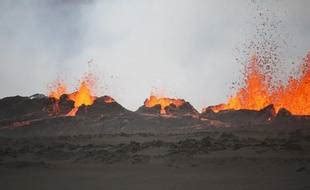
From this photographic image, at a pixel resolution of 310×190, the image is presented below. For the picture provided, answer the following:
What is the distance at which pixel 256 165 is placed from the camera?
84.1 ft

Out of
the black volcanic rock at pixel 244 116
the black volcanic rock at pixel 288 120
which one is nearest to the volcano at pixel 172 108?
the black volcanic rock at pixel 244 116

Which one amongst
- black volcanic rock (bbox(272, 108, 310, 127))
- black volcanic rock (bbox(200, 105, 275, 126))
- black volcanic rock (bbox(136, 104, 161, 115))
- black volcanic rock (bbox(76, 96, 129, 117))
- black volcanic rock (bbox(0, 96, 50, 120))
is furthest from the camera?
black volcanic rock (bbox(0, 96, 50, 120))

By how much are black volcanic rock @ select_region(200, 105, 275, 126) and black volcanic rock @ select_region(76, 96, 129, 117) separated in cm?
1136

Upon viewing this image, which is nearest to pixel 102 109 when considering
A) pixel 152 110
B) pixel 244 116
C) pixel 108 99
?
pixel 108 99

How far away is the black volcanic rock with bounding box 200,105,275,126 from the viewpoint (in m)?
51.8

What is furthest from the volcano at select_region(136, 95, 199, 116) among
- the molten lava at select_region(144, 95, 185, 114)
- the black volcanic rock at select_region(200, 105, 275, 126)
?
the black volcanic rock at select_region(200, 105, 275, 126)

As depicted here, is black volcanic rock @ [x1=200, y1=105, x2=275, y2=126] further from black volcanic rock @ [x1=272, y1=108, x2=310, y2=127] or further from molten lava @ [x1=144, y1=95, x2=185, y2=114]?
molten lava @ [x1=144, y1=95, x2=185, y2=114]

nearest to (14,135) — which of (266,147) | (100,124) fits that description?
(100,124)

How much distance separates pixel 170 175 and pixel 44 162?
10845 millimetres

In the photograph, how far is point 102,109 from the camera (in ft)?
194

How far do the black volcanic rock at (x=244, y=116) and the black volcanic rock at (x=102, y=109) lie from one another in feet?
37.3

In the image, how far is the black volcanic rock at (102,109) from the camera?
57.9 m

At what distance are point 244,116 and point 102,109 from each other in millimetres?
Answer: 18642

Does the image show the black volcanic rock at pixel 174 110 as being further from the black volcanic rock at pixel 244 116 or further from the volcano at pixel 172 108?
the black volcanic rock at pixel 244 116
